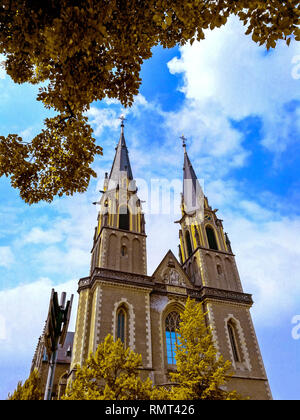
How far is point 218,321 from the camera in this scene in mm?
23609

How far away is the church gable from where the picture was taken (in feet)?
85.7

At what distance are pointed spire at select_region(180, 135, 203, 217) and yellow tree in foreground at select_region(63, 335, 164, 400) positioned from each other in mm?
22081

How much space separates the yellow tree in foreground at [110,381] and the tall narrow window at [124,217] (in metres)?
14.6

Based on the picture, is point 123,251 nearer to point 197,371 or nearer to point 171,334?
point 171,334

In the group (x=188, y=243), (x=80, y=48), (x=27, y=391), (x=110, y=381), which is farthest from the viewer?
(x=188, y=243)

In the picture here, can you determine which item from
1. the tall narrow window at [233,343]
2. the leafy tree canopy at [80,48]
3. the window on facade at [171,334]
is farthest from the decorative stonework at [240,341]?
the leafy tree canopy at [80,48]

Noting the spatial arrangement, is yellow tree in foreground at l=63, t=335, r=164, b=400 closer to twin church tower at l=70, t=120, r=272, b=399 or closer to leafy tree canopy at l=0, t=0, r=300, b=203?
twin church tower at l=70, t=120, r=272, b=399

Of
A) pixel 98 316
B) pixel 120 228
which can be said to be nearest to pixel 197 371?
pixel 98 316

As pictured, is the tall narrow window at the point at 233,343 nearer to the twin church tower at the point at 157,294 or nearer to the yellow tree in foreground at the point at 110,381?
the twin church tower at the point at 157,294

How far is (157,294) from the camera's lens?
79.4 ft

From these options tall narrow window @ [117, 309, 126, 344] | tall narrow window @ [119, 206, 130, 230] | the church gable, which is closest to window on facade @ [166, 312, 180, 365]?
the church gable

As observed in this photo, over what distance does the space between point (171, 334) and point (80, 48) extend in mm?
22147
